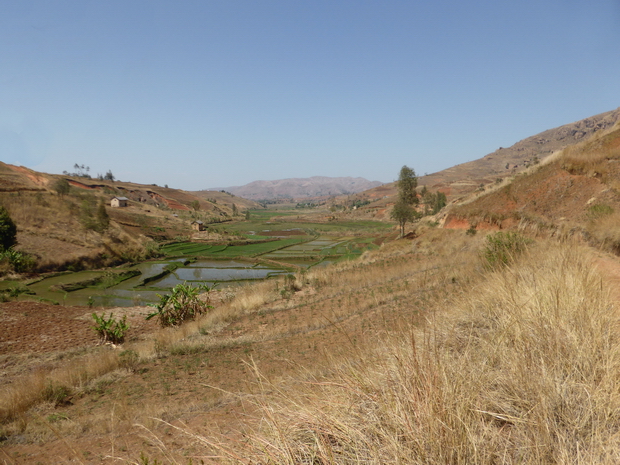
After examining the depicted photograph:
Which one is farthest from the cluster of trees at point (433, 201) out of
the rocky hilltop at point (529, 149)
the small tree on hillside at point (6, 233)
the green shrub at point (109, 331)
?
the rocky hilltop at point (529, 149)

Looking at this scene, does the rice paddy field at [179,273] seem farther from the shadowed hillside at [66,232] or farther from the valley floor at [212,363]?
the valley floor at [212,363]

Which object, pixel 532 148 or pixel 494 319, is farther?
pixel 532 148

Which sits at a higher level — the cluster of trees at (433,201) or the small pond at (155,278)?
the cluster of trees at (433,201)

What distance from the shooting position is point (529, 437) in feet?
5.68

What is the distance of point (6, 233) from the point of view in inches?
918

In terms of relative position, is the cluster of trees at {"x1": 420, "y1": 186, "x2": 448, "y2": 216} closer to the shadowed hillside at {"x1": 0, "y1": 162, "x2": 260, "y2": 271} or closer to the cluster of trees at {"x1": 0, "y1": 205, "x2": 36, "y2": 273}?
the shadowed hillside at {"x1": 0, "y1": 162, "x2": 260, "y2": 271}

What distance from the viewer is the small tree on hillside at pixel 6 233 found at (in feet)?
75.5

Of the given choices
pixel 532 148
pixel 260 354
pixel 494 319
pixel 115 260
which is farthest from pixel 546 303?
pixel 532 148

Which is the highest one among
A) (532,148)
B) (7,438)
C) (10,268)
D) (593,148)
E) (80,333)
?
(532,148)

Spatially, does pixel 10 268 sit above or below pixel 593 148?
below

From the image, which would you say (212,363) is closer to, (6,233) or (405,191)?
(6,233)

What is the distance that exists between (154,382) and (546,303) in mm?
7949

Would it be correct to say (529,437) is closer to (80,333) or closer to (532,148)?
(80,333)

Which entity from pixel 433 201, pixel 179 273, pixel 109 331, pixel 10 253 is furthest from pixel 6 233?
pixel 433 201
